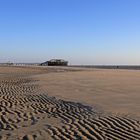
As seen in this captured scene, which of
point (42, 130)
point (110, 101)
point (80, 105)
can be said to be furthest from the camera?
point (110, 101)

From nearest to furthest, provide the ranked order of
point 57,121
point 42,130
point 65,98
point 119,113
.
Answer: point 42,130 → point 57,121 → point 119,113 → point 65,98

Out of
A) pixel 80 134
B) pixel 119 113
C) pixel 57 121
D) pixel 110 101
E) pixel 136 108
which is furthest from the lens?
pixel 110 101

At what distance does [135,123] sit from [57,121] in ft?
7.74

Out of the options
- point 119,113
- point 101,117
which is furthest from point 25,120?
point 119,113

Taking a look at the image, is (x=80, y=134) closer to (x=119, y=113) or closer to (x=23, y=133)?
(x=23, y=133)

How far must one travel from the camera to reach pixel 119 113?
36.7 feet

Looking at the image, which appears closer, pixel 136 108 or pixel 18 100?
pixel 136 108

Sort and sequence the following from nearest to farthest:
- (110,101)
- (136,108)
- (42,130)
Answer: (42,130), (136,108), (110,101)

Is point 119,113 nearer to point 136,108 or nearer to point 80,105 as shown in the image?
point 136,108

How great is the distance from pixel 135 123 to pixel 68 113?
108 inches

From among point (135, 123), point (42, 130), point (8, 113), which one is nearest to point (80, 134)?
point (42, 130)

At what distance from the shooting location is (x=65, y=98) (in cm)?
1542

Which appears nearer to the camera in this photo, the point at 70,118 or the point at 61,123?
the point at 61,123

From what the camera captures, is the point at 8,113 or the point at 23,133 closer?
the point at 23,133
